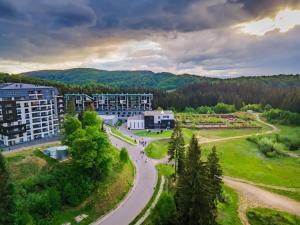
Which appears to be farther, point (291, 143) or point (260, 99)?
point (260, 99)

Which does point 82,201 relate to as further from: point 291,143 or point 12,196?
point 291,143

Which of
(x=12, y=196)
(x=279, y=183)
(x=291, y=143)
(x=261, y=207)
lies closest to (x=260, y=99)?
(x=291, y=143)

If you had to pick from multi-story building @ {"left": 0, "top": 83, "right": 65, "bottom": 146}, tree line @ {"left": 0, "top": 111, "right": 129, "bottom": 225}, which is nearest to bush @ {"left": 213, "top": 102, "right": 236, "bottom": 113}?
multi-story building @ {"left": 0, "top": 83, "right": 65, "bottom": 146}

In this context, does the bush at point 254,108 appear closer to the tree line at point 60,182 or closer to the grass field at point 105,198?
the tree line at point 60,182

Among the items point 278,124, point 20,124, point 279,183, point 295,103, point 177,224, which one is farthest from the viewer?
point 295,103

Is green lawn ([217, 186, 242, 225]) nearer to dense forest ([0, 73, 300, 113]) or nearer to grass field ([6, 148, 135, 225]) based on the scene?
grass field ([6, 148, 135, 225])

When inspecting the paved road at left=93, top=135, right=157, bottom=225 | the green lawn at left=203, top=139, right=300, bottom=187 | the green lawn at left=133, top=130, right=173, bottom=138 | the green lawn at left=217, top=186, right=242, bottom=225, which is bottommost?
the green lawn at left=217, top=186, right=242, bottom=225

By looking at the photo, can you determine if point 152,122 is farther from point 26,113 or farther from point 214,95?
point 214,95
